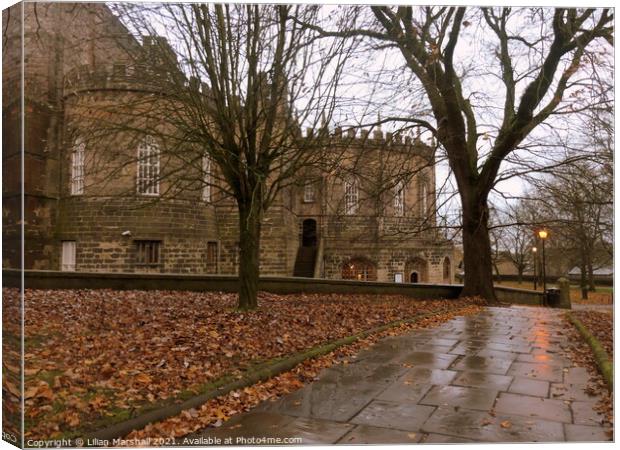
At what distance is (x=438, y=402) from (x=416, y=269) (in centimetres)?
479

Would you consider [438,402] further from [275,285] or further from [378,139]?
[275,285]

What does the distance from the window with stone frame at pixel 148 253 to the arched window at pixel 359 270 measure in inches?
331

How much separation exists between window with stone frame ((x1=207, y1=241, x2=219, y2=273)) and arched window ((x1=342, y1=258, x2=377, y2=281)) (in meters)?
8.53

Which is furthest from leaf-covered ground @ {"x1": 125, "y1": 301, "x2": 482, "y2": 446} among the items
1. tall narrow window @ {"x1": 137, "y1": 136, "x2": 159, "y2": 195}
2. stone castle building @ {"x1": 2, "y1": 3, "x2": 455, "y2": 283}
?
tall narrow window @ {"x1": 137, "y1": 136, "x2": 159, "y2": 195}

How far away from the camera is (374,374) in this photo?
4.86m

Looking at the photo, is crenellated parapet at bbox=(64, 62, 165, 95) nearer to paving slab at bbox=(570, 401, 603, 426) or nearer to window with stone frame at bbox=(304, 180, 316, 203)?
window with stone frame at bbox=(304, 180, 316, 203)

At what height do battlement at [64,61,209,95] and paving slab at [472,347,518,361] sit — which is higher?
battlement at [64,61,209,95]

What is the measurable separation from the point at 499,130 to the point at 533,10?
9.13 ft

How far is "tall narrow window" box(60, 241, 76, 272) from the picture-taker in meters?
8.70

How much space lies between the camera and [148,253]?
15.2m

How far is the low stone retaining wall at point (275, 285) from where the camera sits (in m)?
8.58

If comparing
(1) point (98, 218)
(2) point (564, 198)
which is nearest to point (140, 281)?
(1) point (98, 218)

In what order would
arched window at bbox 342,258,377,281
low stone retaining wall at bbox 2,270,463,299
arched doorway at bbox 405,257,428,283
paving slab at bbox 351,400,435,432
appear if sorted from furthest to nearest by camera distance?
low stone retaining wall at bbox 2,270,463,299 < arched doorway at bbox 405,257,428,283 < arched window at bbox 342,258,377,281 < paving slab at bbox 351,400,435,432

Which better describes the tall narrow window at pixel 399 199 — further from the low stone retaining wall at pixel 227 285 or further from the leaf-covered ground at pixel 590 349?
the leaf-covered ground at pixel 590 349
